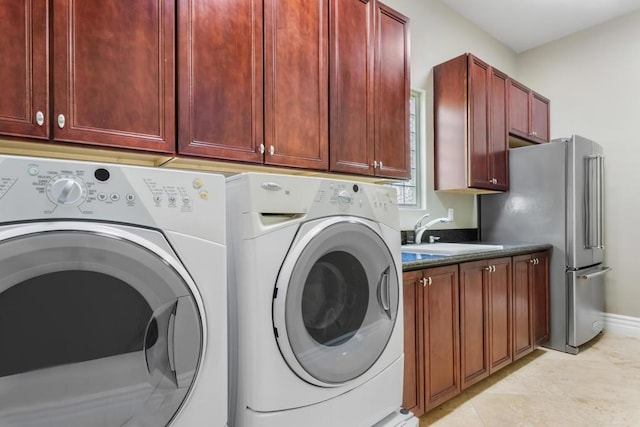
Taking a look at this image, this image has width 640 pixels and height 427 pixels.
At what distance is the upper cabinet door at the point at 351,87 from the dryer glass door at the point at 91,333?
3.97 feet

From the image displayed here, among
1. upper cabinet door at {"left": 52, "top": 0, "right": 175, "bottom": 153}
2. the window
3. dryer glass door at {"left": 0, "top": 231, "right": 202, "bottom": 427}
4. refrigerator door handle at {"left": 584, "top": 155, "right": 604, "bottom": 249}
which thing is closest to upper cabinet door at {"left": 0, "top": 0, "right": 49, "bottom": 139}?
upper cabinet door at {"left": 52, "top": 0, "right": 175, "bottom": 153}

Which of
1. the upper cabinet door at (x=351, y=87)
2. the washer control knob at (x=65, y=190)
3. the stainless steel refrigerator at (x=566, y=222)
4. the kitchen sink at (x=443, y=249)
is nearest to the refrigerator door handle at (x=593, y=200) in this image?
the stainless steel refrigerator at (x=566, y=222)

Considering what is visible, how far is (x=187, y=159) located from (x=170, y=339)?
32.0 inches

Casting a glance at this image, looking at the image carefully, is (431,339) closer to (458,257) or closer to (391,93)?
(458,257)

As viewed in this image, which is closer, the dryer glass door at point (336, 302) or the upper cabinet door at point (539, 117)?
the dryer glass door at point (336, 302)

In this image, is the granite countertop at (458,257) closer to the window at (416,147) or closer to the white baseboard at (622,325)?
the window at (416,147)

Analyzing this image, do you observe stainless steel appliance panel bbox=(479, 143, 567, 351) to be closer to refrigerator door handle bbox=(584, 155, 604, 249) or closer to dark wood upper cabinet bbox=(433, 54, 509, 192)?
dark wood upper cabinet bbox=(433, 54, 509, 192)

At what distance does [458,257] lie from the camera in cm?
206

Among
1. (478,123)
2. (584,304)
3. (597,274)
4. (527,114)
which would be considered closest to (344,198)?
(478,123)

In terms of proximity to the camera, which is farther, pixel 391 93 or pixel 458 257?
pixel 391 93

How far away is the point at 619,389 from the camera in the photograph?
229cm

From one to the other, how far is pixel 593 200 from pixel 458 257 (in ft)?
5.84

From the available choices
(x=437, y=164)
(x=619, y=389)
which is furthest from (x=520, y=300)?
(x=437, y=164)

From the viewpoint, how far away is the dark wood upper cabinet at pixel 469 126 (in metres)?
2.90
